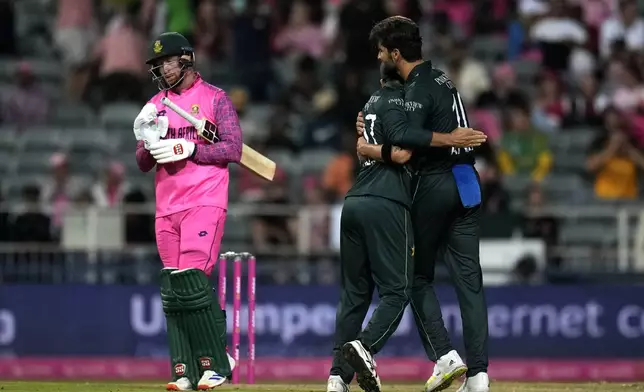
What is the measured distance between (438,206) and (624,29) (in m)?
11.3

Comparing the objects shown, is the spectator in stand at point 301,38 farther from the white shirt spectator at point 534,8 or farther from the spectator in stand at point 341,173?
the white shirt spectator at point 534,8

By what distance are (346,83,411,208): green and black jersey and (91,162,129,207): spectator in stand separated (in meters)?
8.20

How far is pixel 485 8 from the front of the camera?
2122cm

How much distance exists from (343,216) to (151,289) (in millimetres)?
7188

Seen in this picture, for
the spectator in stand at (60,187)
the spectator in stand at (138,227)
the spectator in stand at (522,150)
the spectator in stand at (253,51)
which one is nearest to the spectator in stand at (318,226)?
the spectator in stand at (138,227)

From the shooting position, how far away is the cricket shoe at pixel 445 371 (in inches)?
400

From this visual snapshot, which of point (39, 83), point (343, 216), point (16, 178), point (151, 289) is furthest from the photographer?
point (39, 83)

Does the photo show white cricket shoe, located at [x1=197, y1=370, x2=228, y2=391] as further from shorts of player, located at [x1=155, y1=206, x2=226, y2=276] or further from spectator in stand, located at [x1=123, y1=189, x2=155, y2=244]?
spectator in stand, located at [x1=123, y1=189, x2=155, y2=244]

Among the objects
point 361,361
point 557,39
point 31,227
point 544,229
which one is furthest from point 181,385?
point 557,39

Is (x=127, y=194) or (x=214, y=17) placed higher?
(x=214, y=17)

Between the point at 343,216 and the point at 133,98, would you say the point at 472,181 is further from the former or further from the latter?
the point at 133,98

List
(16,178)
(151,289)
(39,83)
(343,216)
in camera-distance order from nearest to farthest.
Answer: (343,216)
(151,289)
(16,178)
(39,83)

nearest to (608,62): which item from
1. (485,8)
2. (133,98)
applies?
(485,8)

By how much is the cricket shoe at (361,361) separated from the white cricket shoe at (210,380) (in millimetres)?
1025
